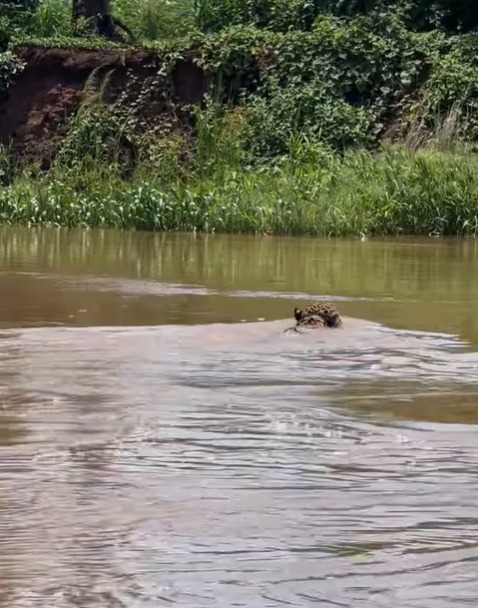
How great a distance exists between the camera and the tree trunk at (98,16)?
27369 mm

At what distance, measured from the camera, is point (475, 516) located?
3.74 metres

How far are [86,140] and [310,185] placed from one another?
6988 millimetres

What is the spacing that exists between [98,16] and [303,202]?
12211 millimetres

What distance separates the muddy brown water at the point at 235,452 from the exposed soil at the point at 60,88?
1585cm

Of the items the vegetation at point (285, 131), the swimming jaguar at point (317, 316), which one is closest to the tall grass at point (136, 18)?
the vegetation at point (285, 131)

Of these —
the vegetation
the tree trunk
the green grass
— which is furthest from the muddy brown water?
the tree trunk

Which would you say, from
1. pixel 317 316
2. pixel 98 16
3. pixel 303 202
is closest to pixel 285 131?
pixel 303 202

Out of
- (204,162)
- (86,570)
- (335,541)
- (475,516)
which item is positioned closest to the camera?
(86,570)

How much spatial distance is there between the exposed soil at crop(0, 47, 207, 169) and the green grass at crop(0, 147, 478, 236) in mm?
5445

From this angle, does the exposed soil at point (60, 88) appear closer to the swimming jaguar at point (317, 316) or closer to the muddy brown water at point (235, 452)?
the muddy brown water at point (235, 452)

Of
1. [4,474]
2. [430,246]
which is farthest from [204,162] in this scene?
[4,474]

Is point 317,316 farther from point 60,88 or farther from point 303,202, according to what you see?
point 60,88

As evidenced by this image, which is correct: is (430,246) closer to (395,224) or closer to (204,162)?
(395,224)

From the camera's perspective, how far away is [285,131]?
2278 cm
